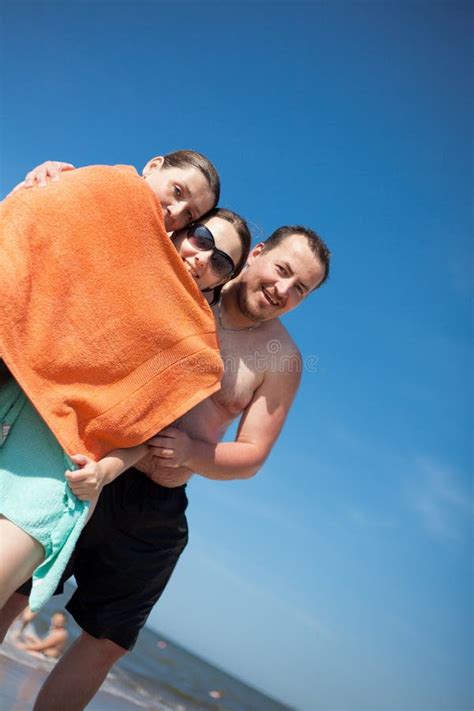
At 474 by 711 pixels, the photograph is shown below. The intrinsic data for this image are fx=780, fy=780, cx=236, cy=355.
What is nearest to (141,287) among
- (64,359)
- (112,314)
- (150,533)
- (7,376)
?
(112,314)

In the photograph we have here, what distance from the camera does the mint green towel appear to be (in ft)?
8.87

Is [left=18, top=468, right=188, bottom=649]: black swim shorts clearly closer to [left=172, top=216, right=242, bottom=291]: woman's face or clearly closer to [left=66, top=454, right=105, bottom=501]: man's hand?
[left=66, top=454, right=105, bottom=501]: man's hand

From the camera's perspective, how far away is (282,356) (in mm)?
3752

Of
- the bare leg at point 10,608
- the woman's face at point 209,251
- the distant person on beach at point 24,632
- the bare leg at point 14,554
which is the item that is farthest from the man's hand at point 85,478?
the distant person on beach at point 24,632

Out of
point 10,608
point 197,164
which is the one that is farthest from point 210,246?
point 10,608

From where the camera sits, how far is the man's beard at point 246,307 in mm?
3750

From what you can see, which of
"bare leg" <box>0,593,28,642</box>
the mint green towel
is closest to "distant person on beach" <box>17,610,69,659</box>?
"bare leg" <box>0,593,28,642</box>

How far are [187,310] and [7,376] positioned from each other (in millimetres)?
730

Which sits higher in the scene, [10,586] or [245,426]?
[245,426]

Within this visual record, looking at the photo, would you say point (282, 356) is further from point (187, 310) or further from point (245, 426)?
point (187, 310)

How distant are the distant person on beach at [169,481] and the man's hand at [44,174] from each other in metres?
1.16

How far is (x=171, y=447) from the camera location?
325 centimetres

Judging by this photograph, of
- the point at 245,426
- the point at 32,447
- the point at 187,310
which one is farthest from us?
the point at 245,426

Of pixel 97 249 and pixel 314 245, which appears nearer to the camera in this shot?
pixel 97 249
